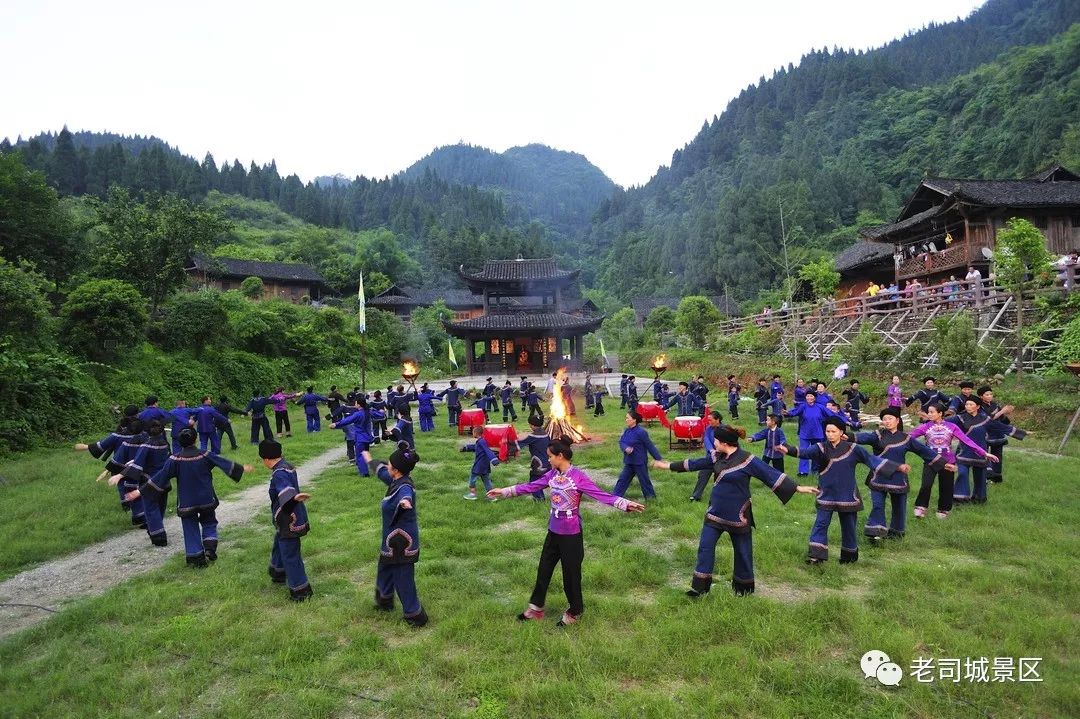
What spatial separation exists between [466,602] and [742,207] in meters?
79.4

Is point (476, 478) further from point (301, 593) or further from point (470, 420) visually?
point (470, 420)

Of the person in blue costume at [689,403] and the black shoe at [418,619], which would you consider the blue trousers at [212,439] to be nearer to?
the black shoe at [418,619]

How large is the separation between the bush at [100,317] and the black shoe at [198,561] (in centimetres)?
1652

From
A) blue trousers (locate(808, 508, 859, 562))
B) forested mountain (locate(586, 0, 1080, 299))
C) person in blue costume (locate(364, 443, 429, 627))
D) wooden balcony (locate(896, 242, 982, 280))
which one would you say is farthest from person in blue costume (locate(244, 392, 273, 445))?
wooden balcony (locate(896, 242, 982, 280))

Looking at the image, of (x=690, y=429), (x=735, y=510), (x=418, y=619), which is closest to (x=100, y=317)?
(x=690, y=429)

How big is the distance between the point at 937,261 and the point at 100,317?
38374 millimetres

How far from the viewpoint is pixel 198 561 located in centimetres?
730

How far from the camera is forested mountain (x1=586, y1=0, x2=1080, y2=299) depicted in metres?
62.6

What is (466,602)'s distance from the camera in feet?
19.6

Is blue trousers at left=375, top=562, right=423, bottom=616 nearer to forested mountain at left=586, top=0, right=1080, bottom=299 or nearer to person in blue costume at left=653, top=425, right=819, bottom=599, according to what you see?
person in blue costume at left=653, top=425, right=819, bottom=599

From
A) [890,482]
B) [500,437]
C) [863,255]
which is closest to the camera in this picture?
[890,482]

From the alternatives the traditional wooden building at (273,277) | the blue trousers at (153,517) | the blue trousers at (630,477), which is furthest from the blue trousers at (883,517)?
the traditional wooden building at (273,277)

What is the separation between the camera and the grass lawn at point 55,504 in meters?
8.09

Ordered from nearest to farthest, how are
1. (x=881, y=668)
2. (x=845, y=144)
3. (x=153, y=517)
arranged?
(x=881, y=668) < (x=153, y=517) < (x=845, y=144)
